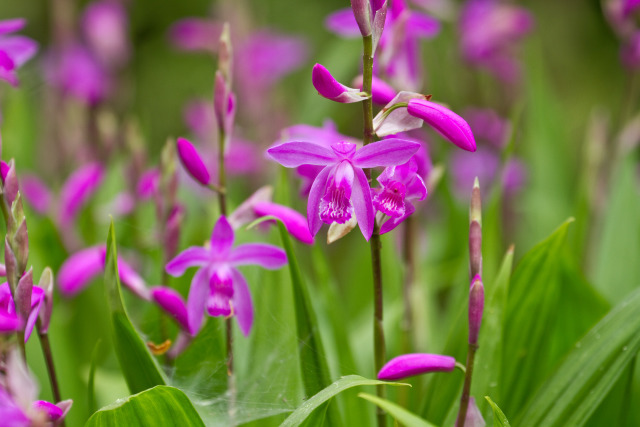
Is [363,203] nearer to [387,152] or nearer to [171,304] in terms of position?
[387,152]

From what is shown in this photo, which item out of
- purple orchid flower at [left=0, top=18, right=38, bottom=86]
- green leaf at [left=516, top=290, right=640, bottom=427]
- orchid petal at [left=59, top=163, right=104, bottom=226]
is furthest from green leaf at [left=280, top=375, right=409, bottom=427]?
orchid petal at [left=59, top=163, right=104, bottom=226]

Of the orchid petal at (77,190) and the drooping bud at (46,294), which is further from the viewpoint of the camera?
the orchid petal at (77,190)

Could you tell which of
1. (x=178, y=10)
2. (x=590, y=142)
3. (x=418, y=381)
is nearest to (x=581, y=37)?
(x=178, y=10)

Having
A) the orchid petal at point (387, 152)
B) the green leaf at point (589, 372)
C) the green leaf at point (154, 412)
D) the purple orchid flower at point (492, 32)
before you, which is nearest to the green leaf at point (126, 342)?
the green leaf at point (154, 412)

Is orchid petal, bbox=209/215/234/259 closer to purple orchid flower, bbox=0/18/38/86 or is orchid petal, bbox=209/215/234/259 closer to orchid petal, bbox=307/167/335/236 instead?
orchid petal, bbox=307/167/335/236

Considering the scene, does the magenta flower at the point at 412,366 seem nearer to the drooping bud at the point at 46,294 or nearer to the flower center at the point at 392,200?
the flower center at the point at 392,200
